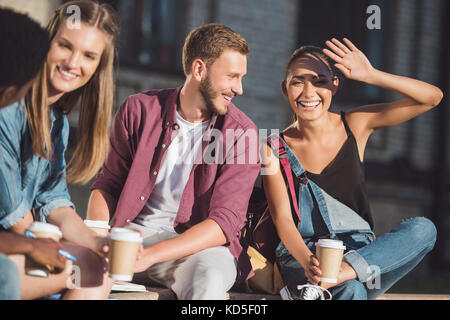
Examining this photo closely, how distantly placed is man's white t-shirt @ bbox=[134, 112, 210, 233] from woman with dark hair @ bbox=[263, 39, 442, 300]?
17.1 inches

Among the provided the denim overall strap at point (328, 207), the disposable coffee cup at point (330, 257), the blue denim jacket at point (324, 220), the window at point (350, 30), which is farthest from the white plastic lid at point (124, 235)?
the window at point (350, 30)

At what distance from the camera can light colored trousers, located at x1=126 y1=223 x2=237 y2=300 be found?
2830 mm

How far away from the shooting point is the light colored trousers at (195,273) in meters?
2.83

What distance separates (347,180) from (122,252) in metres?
1.50

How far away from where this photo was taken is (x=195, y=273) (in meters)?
2.90

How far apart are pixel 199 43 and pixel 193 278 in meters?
1.31

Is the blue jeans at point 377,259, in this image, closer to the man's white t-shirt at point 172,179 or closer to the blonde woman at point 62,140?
the man's white t-shirt at point 172,179

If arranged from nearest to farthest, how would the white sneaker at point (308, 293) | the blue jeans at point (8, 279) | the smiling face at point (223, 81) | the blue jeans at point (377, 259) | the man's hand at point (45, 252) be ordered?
the blue jeans at point (8, 279), the man's hand at point (45, 252), the white sneaker at point (308, 293), the blue jeans at point (377, 259), the smiling face at point (223, 81)

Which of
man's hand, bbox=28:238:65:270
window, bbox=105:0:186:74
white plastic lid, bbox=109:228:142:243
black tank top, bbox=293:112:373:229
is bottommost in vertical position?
man's hand, bbox=28:238:65:270

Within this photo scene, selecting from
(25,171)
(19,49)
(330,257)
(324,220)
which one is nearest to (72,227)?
(25,171)

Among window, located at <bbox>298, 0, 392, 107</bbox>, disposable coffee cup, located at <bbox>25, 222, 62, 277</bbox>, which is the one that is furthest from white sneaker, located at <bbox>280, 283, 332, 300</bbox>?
window, located at <bbox>298, 0, 392, 107</bbox>

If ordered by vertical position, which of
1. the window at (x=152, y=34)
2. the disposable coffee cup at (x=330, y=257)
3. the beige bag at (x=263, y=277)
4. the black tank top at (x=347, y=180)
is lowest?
the beige bag at (x=263, y=277)

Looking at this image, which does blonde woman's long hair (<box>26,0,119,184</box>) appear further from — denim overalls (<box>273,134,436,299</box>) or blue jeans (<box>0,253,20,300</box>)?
denim overalls (<box>273,134,436,299</box>)

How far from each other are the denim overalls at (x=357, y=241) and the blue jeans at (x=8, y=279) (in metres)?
1.41
